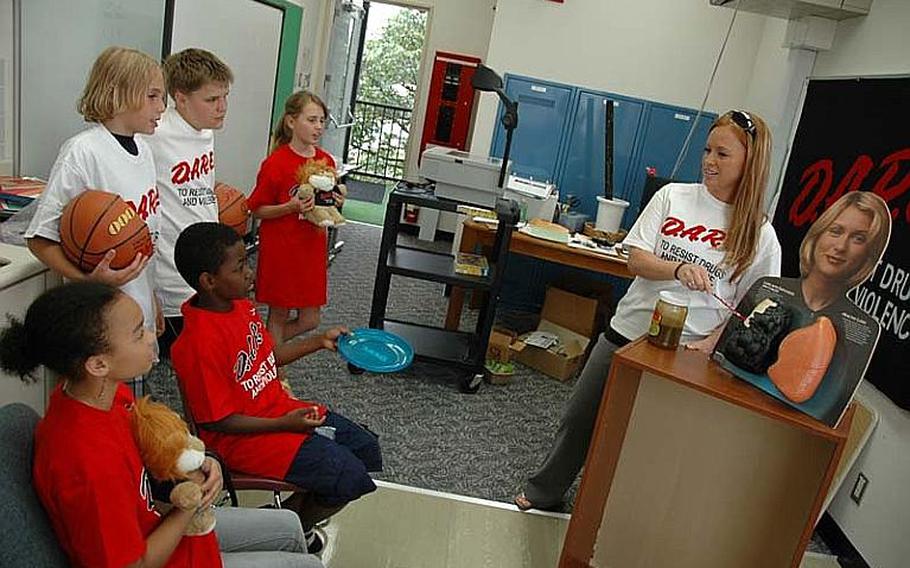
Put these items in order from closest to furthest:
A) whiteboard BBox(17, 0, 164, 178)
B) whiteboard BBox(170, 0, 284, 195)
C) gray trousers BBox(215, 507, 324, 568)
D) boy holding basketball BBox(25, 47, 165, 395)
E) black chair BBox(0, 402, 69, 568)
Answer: black chair BBox(0, 402, 69, 568) → gray trousers BBox(215, 507, 324, 568) → boy holding basketball BBox(25, 47, 165, 395) → whiteboard BBox(17, 0, 164, 178) → whiteboard BBox(170, 0, 284, 195)

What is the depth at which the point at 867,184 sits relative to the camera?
2.85 metres

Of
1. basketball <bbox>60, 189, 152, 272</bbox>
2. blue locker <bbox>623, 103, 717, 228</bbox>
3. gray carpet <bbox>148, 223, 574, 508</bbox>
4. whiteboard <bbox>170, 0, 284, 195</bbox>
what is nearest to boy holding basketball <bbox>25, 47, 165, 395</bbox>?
basketball <bbox>60, 189, 152, 272</bbox>

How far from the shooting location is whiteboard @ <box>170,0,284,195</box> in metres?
3.71

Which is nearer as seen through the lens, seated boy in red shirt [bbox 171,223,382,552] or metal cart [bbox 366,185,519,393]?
seated boy in red shirt [bbox 171,223,382,552]

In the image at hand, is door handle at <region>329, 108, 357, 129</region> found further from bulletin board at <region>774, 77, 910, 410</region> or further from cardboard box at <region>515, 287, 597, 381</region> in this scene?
bulletin board at <region>774, 77, 910, 410</region>

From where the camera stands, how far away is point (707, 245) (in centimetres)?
201

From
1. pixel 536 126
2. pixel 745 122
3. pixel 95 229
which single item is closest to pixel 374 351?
pixel 95 229

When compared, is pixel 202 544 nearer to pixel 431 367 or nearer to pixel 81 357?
pixel 81 357

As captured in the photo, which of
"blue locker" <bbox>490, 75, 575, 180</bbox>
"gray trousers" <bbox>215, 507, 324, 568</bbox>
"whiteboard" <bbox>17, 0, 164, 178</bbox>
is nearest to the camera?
"gray trousers" <bbox>215, 507, 324, 568</bbox>

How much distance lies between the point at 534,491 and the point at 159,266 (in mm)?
1547

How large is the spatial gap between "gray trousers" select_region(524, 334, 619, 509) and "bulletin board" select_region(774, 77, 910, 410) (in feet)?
2.65

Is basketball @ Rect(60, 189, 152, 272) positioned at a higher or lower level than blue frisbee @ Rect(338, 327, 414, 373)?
higher

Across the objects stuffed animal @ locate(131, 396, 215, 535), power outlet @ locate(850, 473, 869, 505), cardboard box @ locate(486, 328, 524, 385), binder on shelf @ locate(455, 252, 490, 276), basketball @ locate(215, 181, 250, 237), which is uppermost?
basketball @ locate(215, 181, 250, 237)

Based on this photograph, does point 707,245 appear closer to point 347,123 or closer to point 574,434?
point 574,434
